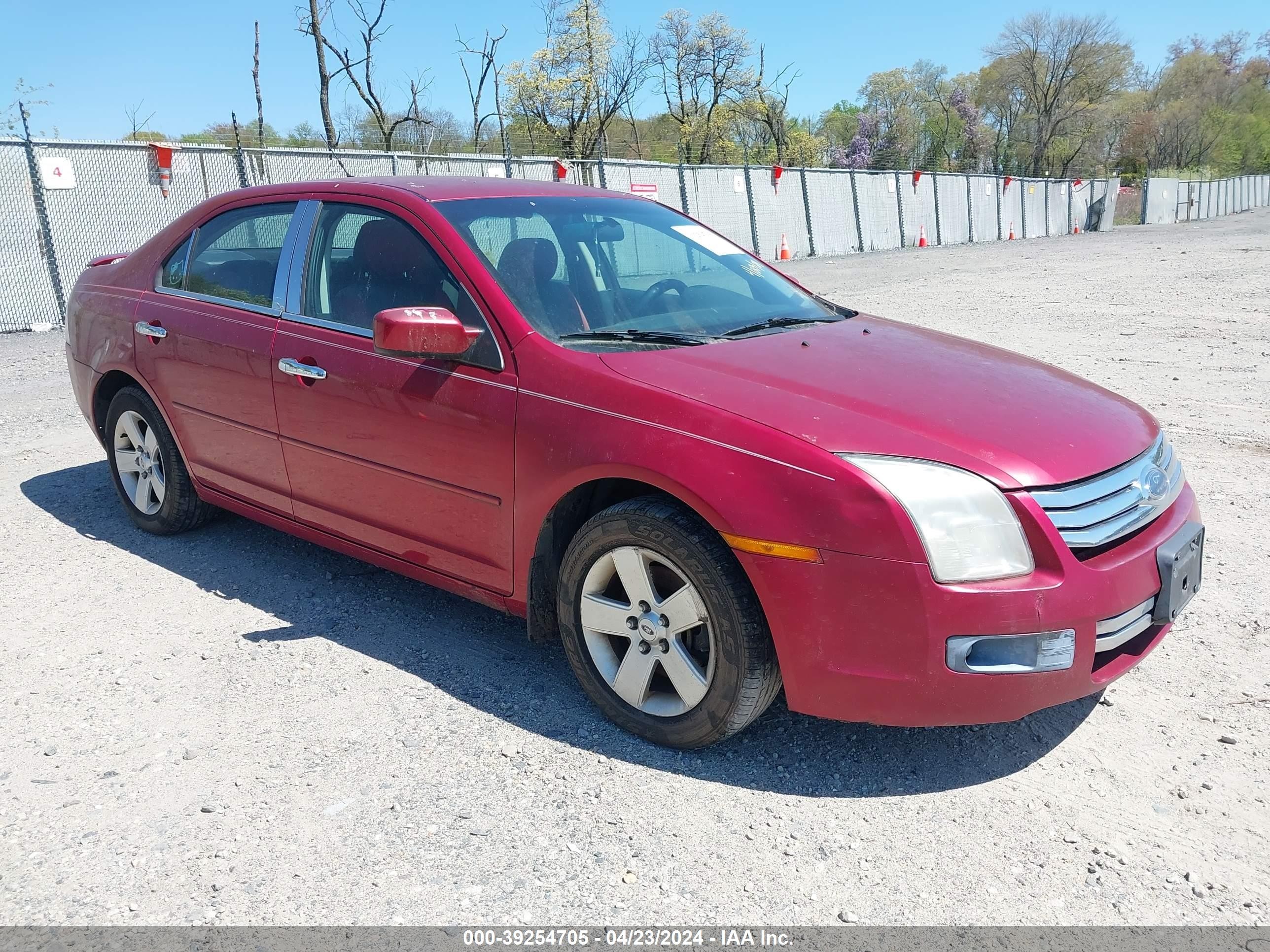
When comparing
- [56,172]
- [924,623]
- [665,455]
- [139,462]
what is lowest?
[924,623]

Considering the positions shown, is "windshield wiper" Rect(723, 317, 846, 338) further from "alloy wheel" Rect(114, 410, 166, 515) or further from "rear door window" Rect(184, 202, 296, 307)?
"alloy wheel" Rect(114, 410, 166, 515)

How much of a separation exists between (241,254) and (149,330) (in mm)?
654

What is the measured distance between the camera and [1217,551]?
4.35m

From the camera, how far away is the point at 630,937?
2.23 m

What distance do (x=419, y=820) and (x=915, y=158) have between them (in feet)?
270

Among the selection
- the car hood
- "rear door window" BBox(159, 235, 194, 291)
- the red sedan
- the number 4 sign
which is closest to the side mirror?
the red sedan

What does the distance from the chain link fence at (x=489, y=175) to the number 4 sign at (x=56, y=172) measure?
0.02 m

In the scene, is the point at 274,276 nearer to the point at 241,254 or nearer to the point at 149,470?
the point at 241,254

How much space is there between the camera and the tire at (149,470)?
15.3 ft

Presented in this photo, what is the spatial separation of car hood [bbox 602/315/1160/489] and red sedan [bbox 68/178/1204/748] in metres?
0.01

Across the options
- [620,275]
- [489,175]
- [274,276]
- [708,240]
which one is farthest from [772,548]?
[489,175]

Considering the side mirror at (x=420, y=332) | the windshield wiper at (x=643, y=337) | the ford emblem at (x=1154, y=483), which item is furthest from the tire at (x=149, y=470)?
the ford emblem at (x=1154, y=483)

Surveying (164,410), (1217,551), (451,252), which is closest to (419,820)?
(451,252)

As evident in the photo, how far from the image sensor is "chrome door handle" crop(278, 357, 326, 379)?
3691 mm
